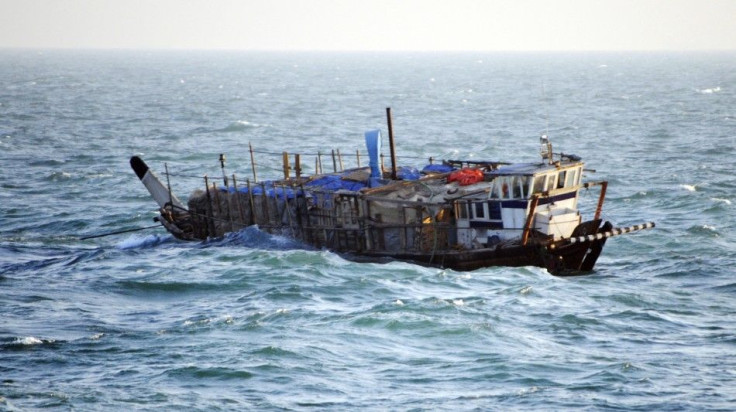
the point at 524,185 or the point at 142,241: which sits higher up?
the point at 524,185

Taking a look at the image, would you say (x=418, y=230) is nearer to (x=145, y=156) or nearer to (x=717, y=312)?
(x=717, y=312)

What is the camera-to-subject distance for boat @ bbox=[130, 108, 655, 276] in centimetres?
4569

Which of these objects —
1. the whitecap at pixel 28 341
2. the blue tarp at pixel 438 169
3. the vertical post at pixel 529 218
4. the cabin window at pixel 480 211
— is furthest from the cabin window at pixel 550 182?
the whitecap at pixel 28 341

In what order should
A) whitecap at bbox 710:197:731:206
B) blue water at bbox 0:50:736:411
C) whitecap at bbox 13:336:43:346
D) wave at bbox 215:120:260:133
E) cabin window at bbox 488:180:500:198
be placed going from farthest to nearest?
wave at bbox 215:120:260:133 → whitecap at bbox 710:197:731:206 → cabin window at bbox 488:180:500:198 → whitecap at bbox 13:336:43:346 → blue water at bbox 0:50:736:411

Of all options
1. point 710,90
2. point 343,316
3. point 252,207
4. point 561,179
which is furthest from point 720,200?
point 710,90

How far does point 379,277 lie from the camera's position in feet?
154

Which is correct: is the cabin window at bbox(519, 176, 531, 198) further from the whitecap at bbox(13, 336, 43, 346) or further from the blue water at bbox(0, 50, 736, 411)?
the whitecap at bbox(13, 336, 43, 346)

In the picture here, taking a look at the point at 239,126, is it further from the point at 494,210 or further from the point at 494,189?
the point at 494,189

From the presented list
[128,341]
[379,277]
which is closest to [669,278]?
[379,277]

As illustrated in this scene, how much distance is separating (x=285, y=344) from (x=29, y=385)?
8.62 m

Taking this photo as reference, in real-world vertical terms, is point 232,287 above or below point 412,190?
below

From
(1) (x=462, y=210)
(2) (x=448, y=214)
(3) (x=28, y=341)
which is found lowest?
(3) (x=28, y=341)

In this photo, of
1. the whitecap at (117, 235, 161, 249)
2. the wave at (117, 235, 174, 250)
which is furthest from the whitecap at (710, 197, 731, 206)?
the whitecap at (117, 235, 161, 249)

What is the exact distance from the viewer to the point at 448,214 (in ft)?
154
